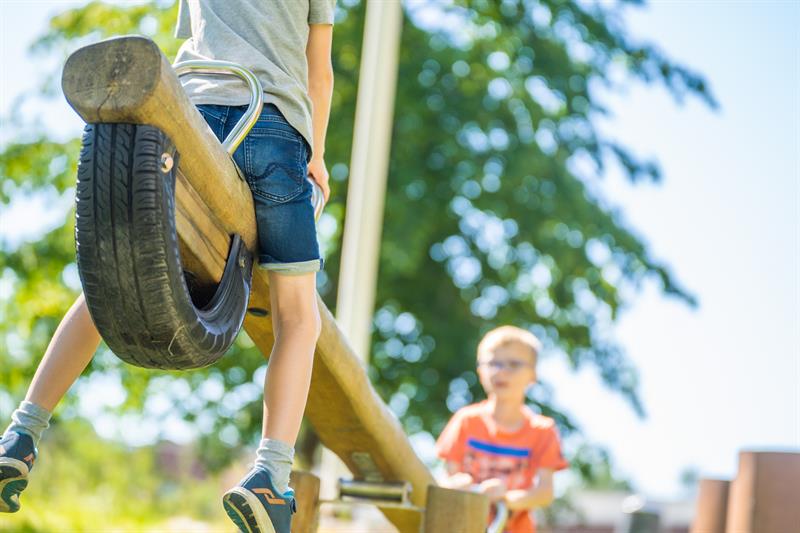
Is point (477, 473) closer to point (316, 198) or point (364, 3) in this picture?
point (316, 198)

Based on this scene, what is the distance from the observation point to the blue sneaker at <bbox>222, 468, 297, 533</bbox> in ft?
7.36

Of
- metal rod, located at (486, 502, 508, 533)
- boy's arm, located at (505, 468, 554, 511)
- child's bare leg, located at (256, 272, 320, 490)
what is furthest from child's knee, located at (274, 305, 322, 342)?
boy's arm, located at (505, 468, 554, 511)

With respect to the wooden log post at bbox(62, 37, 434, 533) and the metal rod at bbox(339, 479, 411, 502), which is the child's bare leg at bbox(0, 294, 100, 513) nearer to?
the wooden log post at bbox(62, 37, 434, 533)

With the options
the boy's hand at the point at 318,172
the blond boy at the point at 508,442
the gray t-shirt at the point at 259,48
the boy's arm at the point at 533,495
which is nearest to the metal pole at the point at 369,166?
the blond boy at the point at 508,442

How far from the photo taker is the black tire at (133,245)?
197cm

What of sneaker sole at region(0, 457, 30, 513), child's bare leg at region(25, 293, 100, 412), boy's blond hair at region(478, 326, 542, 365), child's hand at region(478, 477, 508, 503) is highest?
boy's blond hair at region(478, 326, 542, 365)

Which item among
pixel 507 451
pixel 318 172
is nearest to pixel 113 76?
pixel 318 172

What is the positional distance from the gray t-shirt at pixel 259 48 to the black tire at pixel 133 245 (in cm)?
51

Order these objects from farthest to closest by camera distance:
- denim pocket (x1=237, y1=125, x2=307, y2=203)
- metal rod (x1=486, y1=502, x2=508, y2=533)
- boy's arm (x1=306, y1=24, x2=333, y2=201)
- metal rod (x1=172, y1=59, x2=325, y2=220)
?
metal rod (x1=486, y1=502, x2=508, y2=533), boy's arm (x1=306, y1=24, x2=333, y2=201), denim pocket (x1=237, y1=125, x2=307, y2=203), metal rod (x1=172, y1=59, x2=325, y2=220)

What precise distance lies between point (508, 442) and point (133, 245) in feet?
9.43

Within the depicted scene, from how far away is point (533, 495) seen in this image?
4246mm

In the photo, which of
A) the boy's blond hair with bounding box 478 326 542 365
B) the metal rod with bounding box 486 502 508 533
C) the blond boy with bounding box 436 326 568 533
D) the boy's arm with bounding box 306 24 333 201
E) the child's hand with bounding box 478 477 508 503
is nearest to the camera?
the boy's arm with bounding box 306 24 333 201

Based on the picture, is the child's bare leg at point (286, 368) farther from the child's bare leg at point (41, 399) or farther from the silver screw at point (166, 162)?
the silver screw at point (166, 162)

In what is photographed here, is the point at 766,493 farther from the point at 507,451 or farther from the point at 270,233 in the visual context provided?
the point at 270,233
